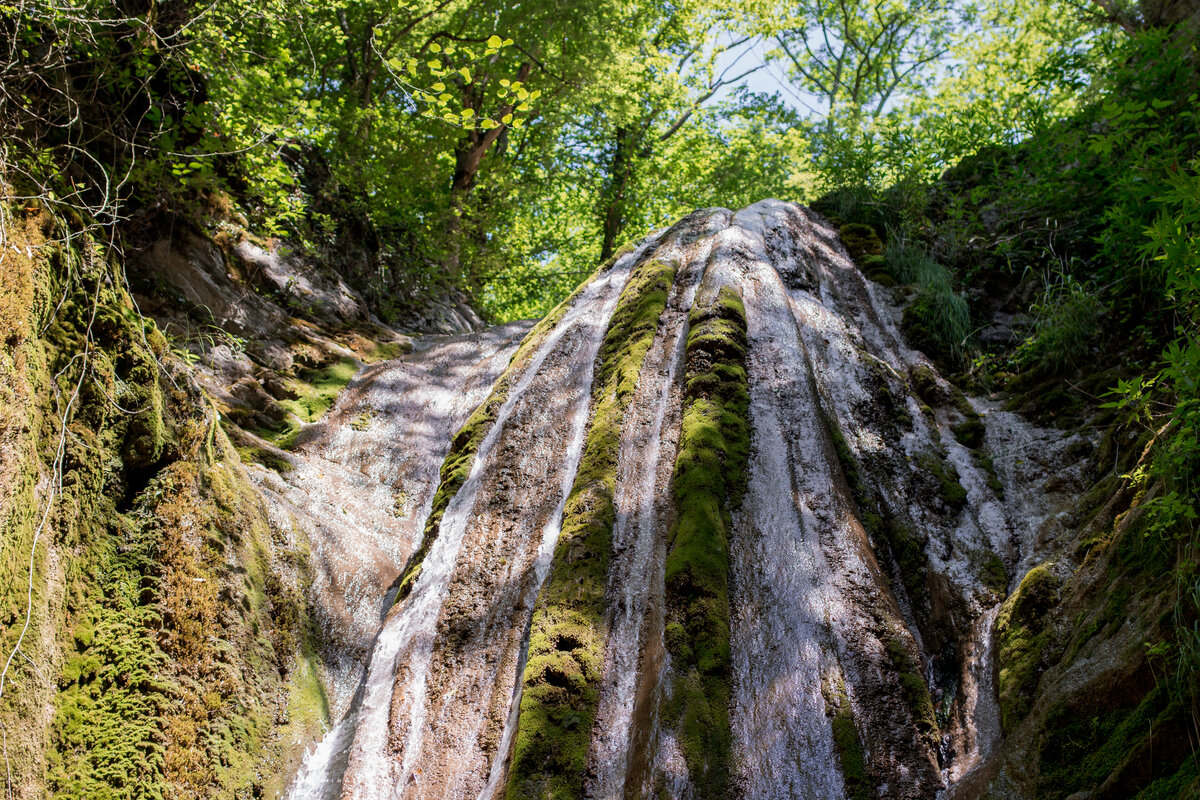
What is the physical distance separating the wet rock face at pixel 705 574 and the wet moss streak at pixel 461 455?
1.2 inches

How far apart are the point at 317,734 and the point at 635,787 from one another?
2130 mm

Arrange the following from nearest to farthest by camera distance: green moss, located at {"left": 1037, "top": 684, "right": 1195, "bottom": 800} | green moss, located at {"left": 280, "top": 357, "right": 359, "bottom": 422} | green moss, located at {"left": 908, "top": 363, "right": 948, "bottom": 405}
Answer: green moss, located at {"left": 1037, "top": 684, "right": 1195, "bottom": 800}, green moss, located at {"left": 908, "top": 363, "right": 948, "bottom": 405}, green moss, located at {"left": 280, "top": 357, "right": 359, "bottom": 422}

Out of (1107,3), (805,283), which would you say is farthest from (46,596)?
(1107,3)

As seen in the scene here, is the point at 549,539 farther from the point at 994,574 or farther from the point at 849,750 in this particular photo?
the point at 994,574

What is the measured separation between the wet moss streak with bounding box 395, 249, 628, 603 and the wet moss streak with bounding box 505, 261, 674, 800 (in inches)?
37.3

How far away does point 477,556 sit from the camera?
4453 millimetres

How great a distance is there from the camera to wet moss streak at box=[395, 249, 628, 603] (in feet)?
15.5

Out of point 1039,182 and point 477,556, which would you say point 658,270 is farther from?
point 1039,182

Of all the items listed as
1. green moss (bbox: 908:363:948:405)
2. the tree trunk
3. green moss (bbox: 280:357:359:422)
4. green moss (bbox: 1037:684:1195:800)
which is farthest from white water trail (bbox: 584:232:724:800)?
the tree trunk

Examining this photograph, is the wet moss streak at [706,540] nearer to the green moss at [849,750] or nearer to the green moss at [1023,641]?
the green moss at [849,750]

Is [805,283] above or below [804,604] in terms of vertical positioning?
above

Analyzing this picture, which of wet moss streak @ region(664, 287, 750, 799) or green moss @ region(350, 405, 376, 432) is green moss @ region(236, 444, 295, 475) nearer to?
green moss @ region(350, 405, 376, 432)

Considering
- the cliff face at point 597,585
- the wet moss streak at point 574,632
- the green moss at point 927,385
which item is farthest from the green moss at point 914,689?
the green moss at point 927,385

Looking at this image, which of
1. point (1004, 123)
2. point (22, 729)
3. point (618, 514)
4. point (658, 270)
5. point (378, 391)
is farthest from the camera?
point (1004, 123)
